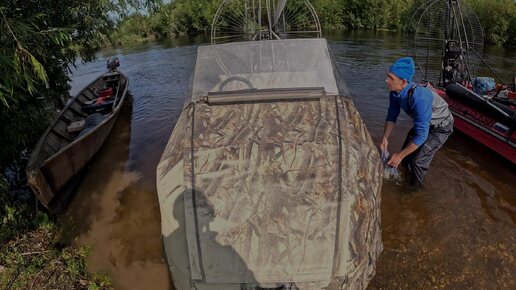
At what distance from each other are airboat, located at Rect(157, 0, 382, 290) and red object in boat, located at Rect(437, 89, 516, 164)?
4.03 meters

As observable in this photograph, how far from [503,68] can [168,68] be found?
50.3 feet

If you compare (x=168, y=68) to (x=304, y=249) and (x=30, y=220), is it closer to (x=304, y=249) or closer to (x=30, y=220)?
(x=30, y=220)

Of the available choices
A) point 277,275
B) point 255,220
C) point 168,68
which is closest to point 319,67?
point 255,220

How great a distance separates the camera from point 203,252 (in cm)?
267

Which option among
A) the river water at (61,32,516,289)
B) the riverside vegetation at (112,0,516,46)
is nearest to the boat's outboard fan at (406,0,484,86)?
the river water at (61,32,516,289)

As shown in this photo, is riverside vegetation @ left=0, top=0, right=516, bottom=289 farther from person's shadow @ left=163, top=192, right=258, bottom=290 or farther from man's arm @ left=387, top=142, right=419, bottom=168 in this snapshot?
man's arm @ left=387, top=142, right=419, bottom=168

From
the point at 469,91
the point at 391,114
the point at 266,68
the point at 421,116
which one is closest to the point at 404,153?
the point at 421,116

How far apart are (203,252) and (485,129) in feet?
20.0

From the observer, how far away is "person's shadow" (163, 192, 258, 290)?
264 cm

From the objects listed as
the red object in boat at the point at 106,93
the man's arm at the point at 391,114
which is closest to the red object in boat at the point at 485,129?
the man's arm at the point at 391,114

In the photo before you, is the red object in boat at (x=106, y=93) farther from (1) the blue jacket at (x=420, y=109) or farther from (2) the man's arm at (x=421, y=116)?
(2) the man's arm at (x=421, y=116)

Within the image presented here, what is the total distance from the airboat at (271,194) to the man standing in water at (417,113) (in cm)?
117

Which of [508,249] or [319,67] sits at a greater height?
[319,67]

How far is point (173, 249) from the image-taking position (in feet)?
9.09
